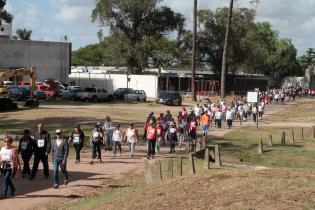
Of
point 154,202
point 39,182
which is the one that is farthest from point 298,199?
point 39,182

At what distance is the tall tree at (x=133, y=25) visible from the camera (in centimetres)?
7762

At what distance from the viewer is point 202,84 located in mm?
88438

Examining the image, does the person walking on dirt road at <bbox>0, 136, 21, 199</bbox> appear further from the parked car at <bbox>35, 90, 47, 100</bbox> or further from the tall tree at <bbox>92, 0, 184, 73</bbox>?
the tall tree at <bbox>92, 0, 184, 73</bbox>

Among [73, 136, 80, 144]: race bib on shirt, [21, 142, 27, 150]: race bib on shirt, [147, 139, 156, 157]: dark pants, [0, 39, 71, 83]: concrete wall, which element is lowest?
[147, 139, 156, 157]: dark pants

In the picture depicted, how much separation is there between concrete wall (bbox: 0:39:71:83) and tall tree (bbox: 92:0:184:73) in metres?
6.33

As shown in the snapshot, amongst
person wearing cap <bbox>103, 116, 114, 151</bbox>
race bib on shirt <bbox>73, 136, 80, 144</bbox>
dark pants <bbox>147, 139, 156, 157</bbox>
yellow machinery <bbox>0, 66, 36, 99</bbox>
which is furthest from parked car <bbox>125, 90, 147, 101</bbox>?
race bib on shirt <bbox>73, 136, 80, 144</bbox>

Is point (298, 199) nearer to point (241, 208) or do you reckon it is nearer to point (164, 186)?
point (241, 208)

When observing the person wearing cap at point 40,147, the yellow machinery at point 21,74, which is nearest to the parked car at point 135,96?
the yellow machinery at point 21,74

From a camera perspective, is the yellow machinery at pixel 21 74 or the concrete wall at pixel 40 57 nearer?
the yellow machinery at pixel 21 74

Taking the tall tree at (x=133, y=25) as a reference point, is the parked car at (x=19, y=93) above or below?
below

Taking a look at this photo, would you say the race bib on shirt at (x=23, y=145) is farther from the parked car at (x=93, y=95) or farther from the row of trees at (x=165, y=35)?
the row of trees at (x=165, y=35)

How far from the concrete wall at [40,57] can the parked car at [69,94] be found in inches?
508

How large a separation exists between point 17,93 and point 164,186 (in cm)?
4226

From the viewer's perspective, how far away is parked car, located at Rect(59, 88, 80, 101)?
61062 mm
